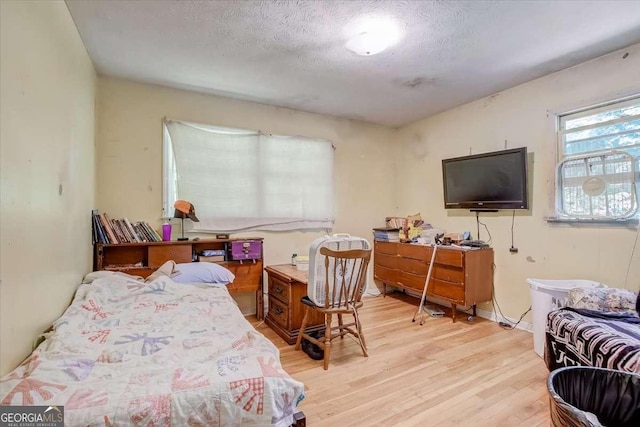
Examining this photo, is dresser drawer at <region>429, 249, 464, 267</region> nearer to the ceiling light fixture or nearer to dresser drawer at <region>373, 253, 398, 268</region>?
dresser drawer at <region>373, 253, 398, 268</region>

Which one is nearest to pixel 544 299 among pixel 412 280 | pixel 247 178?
pixel 412 280

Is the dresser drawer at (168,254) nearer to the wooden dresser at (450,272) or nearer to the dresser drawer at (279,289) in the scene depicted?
the dresser drawer at (279,289)

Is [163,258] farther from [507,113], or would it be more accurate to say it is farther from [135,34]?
[507,113]

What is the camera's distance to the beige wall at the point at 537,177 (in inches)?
100

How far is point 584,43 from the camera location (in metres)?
2.43

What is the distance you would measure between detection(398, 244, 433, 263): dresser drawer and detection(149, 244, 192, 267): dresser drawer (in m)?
2.50

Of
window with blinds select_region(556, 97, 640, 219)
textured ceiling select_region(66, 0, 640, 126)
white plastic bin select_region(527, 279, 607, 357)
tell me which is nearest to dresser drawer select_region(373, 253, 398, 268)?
Result: white plastic bin select_region(527, 279, 607, 357)

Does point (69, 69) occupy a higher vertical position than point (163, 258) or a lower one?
higher

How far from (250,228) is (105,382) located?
102 inches

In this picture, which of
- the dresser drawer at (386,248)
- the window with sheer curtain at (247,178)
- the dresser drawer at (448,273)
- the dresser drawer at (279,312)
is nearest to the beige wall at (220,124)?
the window with sheer curtain at (247,178)

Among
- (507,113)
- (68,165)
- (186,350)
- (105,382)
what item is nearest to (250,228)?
(68,165)

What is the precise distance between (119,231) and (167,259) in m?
0.49

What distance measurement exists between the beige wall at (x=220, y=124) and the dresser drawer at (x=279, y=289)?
513 millimetres

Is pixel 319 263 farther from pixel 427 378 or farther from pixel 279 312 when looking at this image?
pixel 427 378
